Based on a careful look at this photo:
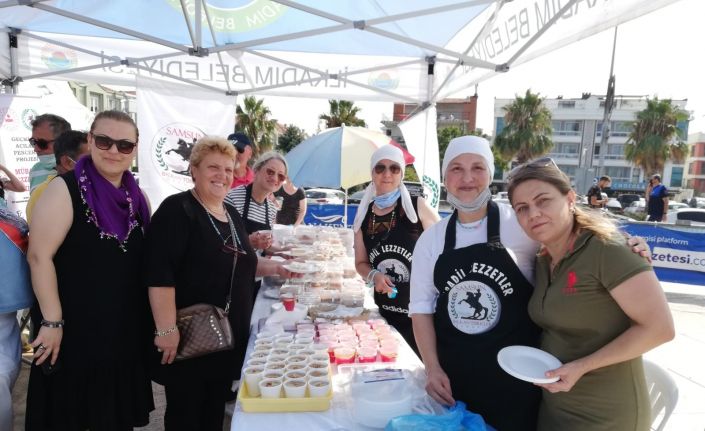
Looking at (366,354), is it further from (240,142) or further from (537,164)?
(240,142)

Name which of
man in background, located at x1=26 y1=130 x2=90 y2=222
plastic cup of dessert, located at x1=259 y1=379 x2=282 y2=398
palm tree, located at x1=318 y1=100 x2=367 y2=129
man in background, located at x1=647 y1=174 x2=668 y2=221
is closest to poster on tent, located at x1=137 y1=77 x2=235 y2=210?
man in background, located at x1=26 y1=130 x2=90 y2=222

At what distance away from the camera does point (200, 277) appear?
194 centimetres

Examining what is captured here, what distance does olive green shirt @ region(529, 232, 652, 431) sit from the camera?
1372 mm

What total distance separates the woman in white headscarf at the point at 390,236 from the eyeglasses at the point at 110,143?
57.2 inches

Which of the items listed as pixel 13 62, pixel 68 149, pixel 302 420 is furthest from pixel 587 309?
pixel 13 62

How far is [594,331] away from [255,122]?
2927cm

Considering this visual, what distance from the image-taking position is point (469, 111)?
54.1 m

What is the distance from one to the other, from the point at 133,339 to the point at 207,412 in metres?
0.57

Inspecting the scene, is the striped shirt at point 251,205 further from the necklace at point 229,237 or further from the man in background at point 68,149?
the necklace at point 229,237

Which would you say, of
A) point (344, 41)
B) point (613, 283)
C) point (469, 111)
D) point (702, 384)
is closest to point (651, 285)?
point (613, 283)

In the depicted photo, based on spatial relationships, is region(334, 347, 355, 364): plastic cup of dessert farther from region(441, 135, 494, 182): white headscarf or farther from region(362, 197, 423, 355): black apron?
region(441, 135, 494, 182): white headscarf

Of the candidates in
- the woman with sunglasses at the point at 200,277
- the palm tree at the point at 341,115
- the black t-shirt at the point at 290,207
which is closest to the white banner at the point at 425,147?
the black t-shirt at the point at 290,207

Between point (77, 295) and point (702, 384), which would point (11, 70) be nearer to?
point (77, 295)

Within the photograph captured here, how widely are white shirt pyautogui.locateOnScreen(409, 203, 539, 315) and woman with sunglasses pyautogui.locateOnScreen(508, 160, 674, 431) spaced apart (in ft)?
0.54
